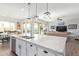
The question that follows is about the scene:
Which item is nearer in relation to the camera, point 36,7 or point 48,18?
point 48,18

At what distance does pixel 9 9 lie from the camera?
9.62 feet

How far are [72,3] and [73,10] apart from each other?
14 cm

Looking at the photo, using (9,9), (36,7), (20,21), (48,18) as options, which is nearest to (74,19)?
(48,18)

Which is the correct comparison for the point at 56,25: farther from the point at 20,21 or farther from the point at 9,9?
the point at 9,9

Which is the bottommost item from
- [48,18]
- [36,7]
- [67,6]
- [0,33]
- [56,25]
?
[0,33]

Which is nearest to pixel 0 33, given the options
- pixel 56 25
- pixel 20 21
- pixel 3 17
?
pixel 3 17

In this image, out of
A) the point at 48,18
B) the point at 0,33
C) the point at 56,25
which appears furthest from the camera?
the point at 0,33

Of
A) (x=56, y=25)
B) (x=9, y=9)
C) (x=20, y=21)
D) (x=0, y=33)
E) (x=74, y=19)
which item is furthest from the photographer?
(x=9, y=9)

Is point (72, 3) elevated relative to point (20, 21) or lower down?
elevated

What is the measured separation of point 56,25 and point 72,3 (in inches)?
19.5

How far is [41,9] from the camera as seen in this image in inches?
120

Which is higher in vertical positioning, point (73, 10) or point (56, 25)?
point (73, 10)

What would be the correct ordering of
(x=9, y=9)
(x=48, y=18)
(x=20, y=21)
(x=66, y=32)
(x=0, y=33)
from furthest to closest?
(x=9, y=9)
(x=20, y=21)
(x=0, y=33)
(x=48, y=18)
(x=66, y=32)

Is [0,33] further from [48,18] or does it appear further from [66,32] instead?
[66,32]
